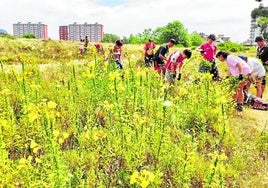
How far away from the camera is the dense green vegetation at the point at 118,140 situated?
10.2 ft

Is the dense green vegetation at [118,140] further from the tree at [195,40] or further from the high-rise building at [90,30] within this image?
the high-rise building at [90,30]

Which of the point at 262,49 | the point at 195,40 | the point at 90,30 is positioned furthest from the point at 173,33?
the point at 262,49

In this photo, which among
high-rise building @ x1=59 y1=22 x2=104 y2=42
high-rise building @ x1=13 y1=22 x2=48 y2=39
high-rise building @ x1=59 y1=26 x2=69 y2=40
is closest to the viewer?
high-rise building @ x1=59 y1=26 x2=69 y2=40

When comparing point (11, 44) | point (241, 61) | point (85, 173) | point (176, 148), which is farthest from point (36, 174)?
point (11, 44)

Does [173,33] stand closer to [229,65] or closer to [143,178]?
[229,65]

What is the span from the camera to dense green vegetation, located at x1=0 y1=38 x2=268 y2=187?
3107 mm

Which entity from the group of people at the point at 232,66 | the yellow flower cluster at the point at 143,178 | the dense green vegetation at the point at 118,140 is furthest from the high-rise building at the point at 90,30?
the yellow flower cluster at the point at 143,178

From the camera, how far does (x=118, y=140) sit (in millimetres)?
3730

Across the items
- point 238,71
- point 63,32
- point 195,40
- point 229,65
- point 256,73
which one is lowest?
point 256,73

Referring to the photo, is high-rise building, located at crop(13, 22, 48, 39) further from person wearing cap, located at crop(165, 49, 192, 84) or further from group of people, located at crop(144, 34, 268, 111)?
person wearing cap, located at crop(165, 49, 192, 84)

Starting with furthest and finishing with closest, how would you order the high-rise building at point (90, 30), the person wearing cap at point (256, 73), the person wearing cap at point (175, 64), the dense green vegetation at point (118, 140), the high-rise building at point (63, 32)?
the high-rise building at point (90, 30), the high-rise building at point (63, 32), the person wearing cap at point (175, 64), the person wearing cap at point (256, 73), the dense green vegetation at point (118, 140)

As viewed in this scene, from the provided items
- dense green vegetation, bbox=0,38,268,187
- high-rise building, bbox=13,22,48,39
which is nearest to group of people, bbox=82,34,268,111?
dense green vegetation, bbox=0,38,268,187

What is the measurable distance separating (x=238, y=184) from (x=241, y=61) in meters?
3.64

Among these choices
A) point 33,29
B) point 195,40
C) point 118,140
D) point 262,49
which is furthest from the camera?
point 33,29
